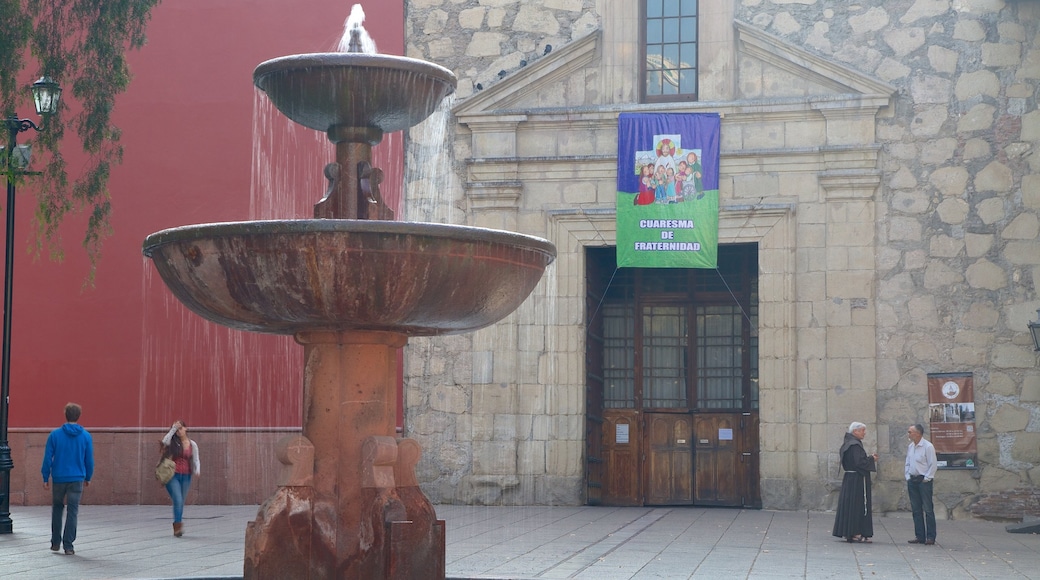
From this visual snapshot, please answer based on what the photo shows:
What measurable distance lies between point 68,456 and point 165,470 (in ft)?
5.10

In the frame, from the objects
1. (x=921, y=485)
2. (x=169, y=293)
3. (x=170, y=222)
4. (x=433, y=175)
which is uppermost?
(x=433, y=175)

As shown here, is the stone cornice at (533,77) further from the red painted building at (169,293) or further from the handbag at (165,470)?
the handbag at (165,470)

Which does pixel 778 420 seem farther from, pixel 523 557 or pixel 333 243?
pixel 333 243

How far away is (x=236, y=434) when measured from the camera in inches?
677

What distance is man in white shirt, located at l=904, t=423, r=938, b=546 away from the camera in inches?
511

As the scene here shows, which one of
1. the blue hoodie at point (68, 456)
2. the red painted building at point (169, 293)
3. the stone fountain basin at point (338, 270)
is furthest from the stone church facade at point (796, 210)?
the stone fountain basin at point (338, 270)

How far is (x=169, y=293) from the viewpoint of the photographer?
→ 17.8 meters

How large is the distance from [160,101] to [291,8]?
7.55 feet

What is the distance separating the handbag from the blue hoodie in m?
1.23

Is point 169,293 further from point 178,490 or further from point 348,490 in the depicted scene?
point 348,490

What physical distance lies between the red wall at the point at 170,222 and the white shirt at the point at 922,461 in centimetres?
790

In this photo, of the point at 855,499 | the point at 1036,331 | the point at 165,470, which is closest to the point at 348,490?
the point at 165,470

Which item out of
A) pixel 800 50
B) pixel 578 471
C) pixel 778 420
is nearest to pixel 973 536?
pixel 778 420

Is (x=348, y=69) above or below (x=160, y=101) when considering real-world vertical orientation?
below
